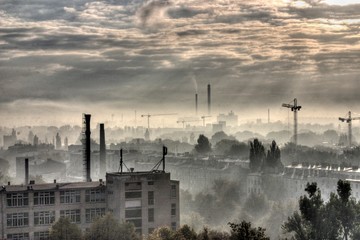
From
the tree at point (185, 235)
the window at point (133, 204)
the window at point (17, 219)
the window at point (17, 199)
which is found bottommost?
the tree at point (185, 235)

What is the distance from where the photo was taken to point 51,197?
82062mm

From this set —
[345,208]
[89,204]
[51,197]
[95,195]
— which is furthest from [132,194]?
[345,208]

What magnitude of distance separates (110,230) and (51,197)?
12321mm

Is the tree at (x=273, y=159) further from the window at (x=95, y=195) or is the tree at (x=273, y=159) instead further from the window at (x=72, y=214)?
the window at (x=72, y=214)

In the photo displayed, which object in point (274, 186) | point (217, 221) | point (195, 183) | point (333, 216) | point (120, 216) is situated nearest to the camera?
point (333, 216)

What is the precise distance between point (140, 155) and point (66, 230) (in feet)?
416

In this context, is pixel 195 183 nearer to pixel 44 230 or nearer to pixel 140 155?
pixel 140 155

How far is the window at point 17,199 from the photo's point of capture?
3152 inches

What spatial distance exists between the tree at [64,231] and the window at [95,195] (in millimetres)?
9678

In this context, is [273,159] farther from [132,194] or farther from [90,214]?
[90,214]

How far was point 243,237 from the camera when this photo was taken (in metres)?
61.4

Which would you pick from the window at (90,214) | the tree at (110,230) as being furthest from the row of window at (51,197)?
the tree at (110,230)

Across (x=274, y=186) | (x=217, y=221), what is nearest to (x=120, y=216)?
(x=217, y=221)

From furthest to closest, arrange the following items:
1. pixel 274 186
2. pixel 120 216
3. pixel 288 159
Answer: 1. pixel 288 159
2. pixel 274 186
3. pixel 120 216
